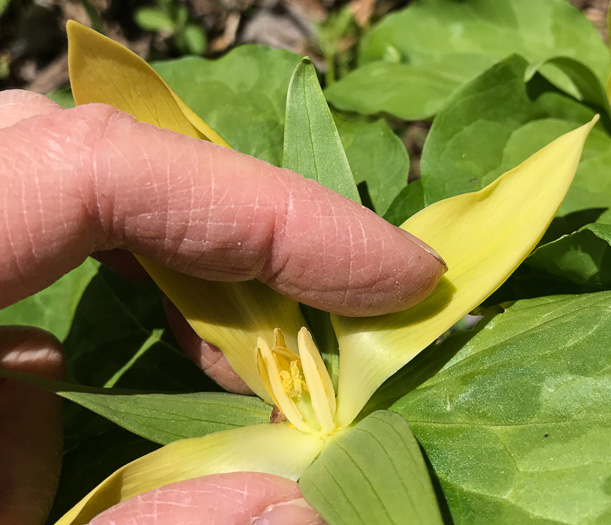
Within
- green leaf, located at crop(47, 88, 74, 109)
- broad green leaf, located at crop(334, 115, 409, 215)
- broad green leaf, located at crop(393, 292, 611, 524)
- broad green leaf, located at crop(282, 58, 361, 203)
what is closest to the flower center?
broad green leaf, located at crop(393, 292, 611, 524)

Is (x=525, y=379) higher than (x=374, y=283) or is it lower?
lower

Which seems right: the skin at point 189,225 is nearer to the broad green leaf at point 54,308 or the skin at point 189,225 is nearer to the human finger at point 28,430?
the human finger at point 28,430

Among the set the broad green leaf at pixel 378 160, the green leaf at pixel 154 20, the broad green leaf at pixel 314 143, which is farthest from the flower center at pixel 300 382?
the green leaf at pixel 154 20

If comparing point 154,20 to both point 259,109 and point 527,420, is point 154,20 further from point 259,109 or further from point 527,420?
point 527,420

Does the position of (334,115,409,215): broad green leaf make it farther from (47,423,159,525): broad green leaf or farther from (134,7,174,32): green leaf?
(134,7,174,32): green leaf

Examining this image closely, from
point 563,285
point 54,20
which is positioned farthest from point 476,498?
point 54,20

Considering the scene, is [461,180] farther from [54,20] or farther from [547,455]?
[54,20]
